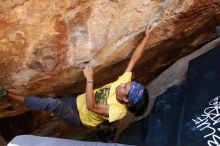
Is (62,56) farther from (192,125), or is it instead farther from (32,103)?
(192,125)

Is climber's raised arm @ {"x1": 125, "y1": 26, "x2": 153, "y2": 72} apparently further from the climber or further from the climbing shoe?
the climbing shoe

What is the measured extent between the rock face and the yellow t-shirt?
0.22 m

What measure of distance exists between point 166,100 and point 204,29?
0.84m

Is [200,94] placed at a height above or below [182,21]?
below

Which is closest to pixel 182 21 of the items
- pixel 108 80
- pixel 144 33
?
pixel 144 33

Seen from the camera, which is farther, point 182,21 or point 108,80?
point 108,80

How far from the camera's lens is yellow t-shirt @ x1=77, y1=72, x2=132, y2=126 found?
11.3 feet

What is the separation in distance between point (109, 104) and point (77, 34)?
26.4 inches

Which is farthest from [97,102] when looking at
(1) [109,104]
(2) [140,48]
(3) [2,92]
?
(3) [2,92]

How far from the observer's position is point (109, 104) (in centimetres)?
349

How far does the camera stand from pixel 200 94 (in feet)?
11.7

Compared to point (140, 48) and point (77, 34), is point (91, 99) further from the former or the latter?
point (140, 48)

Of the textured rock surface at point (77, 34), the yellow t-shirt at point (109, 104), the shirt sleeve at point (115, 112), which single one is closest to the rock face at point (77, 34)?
the textured rock surface at point (77, 34)

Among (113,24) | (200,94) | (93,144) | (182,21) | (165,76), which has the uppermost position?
(113,24)
